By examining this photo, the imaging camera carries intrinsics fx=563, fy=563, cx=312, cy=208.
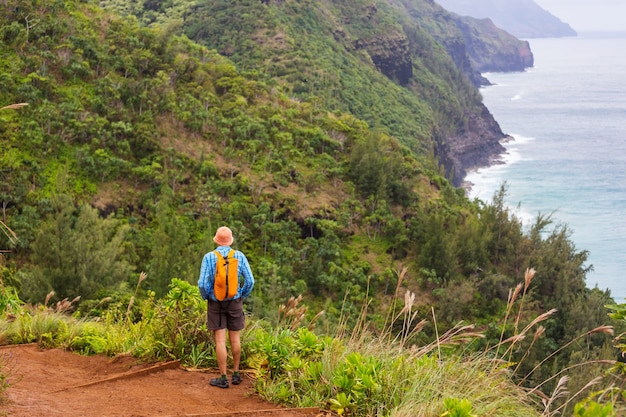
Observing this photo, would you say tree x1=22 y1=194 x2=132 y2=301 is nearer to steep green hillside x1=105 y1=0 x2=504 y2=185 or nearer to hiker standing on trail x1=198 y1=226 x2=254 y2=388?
hiker standing on trail x1=198 y1=226 x2=254 y2=388

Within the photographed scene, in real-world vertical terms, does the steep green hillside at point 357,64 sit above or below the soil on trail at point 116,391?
above

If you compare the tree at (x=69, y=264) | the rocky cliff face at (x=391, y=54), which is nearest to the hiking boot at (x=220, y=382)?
the tree at (x=69, y=264)

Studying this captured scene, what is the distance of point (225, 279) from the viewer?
5000mm

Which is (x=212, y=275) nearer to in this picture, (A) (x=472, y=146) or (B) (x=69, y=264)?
(B) (x=69, y=264)

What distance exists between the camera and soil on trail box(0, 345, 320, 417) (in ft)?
14.0

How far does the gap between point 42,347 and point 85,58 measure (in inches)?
1172

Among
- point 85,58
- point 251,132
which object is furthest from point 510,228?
point 85,58

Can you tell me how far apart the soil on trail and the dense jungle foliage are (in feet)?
44.3

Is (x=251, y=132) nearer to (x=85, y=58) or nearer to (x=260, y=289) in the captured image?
(x=85, y=58)

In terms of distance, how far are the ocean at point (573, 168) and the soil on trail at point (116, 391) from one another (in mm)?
41148

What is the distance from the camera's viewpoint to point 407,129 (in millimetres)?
75000

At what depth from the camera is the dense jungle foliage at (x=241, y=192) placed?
24.5 m

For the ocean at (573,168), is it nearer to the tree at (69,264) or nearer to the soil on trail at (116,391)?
the tree at (69,264)

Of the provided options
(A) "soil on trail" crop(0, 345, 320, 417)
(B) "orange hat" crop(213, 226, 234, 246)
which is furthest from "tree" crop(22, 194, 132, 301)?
(B) "orange hat" crop(213, 226, 234, 246)
